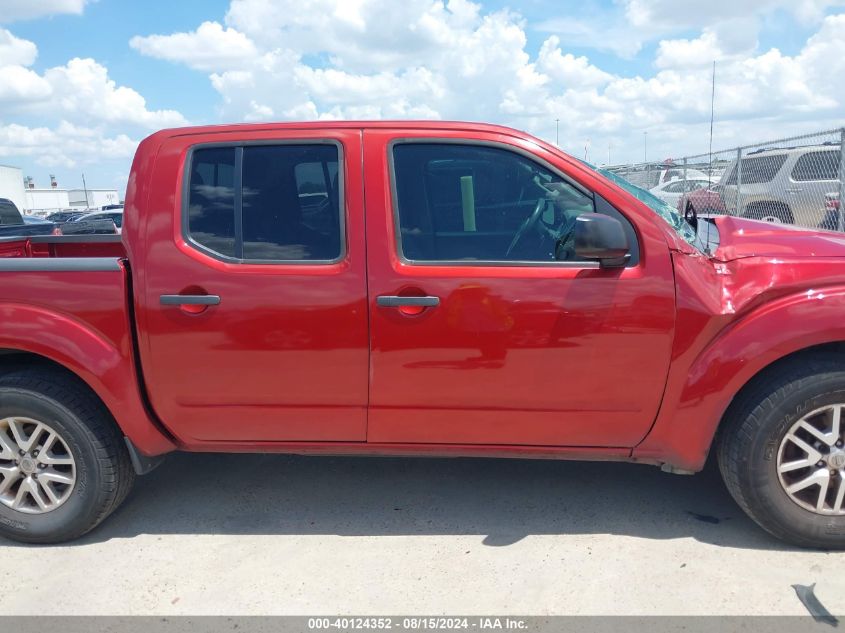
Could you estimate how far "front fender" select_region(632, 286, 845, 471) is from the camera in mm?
2793

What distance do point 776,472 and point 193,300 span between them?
8.60 feet

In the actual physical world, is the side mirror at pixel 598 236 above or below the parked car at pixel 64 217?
above

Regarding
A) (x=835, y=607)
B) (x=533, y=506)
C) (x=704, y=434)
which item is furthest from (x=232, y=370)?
(x=835, y=607)

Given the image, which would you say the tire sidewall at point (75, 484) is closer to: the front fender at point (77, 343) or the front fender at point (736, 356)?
the front fender at point (77, 343)

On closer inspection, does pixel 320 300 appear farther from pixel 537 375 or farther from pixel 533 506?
pixel 533 506

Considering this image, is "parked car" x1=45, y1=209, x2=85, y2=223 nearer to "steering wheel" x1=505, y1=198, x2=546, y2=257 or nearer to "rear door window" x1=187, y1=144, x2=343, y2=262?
"rear door window" x1=187, y1=144, x2=343, y2=262

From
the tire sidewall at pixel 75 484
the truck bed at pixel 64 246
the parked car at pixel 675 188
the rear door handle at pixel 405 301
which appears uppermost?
the parked car at pixel 675 188

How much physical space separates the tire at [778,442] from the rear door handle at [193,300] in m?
2.32

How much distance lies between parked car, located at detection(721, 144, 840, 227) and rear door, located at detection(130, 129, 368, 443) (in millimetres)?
7881

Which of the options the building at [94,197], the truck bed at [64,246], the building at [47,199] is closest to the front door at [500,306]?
the truck bed at [64,246]

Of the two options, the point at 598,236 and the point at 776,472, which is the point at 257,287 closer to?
the point at 598,236

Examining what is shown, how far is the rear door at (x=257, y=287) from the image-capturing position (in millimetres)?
2955

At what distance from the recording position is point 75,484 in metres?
3.20

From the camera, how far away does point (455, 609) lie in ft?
8.90
